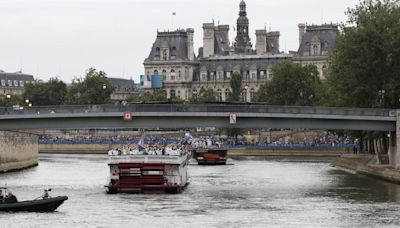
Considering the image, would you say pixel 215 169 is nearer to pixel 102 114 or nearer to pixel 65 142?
pixel 102 114

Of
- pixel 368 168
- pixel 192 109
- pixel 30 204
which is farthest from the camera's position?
pixel 368 168

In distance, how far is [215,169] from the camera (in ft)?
406

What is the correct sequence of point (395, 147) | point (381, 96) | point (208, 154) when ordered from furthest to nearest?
point (208, 154) < point (381, 96) < point (395, 147)

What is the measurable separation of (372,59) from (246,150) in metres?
75.1

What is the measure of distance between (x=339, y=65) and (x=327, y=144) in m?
62.3

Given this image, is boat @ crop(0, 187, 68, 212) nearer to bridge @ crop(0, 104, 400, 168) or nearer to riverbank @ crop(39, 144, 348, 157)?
bridge @ crop(0, 104, 400, 168)

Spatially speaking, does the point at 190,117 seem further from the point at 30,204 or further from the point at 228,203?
the point at 30,204

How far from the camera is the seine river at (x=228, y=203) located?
65.1m

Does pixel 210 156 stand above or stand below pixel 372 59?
below

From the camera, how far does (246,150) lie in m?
178

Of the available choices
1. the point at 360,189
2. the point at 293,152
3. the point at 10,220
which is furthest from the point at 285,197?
the point at 293,152

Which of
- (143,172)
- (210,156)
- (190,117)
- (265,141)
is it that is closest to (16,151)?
(210,156)

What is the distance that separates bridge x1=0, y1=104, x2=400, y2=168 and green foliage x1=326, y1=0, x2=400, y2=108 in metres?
12.2

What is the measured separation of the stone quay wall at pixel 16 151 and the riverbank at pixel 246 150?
4605 cm
